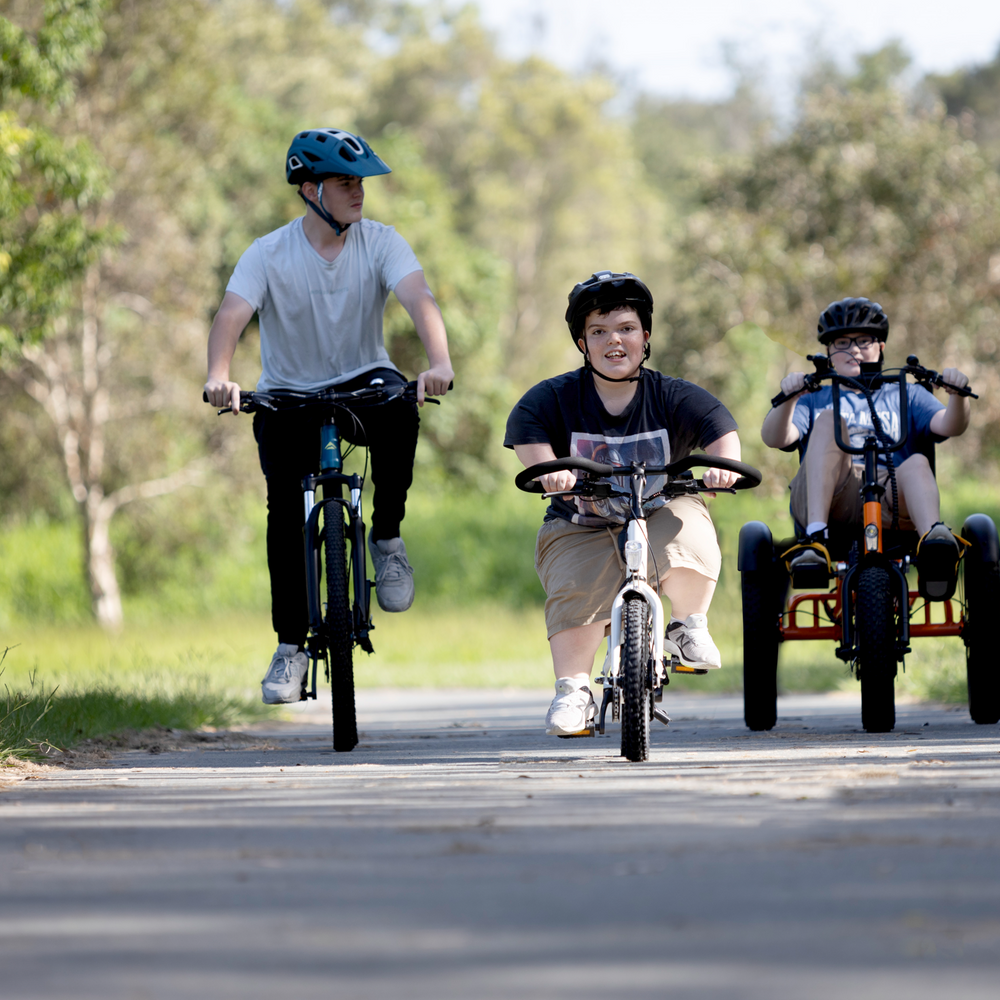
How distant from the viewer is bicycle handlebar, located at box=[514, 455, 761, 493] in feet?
17.6

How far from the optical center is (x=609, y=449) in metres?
5.92

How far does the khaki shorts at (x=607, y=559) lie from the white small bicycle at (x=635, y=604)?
0.50 feet

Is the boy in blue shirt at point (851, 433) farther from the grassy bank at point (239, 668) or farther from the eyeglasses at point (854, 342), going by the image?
the grassy bank at point (239, 668)

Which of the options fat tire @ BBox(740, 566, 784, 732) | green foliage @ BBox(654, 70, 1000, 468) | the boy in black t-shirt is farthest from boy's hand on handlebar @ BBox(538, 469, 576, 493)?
green foliage @ BBox(654, 70, 1000, 468)

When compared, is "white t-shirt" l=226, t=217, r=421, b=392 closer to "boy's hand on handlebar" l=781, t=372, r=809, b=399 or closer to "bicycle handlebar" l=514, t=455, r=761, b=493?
"bicycle handlebar" l=514, t=455, r=761, b=493

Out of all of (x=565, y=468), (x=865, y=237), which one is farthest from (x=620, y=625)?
(x=865, y=237)

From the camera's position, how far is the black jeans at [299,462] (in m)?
6.43

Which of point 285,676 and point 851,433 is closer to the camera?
point 285,676

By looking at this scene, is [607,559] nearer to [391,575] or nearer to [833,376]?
[391,575]

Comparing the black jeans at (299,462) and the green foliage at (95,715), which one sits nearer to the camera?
the green foliage at (95,715)

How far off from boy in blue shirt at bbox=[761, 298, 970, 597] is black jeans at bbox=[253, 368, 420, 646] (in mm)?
1617

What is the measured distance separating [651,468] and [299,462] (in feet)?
5.16

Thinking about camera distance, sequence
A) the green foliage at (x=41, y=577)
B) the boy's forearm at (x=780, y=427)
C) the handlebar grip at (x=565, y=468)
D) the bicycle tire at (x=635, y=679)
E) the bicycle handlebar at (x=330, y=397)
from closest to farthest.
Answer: the bicycle tire at (x=635, y=679), the handlebar grip at (x=565, y=468), the bicycle handlebar at (x=330, y=397), the boy's forearm at (x=780, y=427), the green foliage at (x=41, y=577)

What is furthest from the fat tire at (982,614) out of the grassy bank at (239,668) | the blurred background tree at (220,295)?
the blurred background tree at (220,295)
